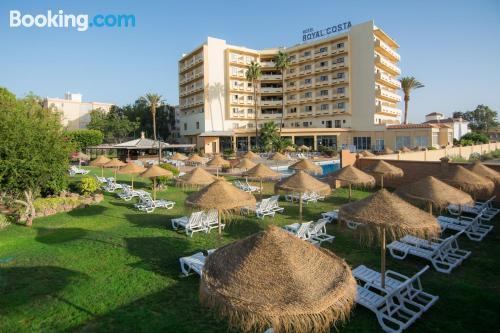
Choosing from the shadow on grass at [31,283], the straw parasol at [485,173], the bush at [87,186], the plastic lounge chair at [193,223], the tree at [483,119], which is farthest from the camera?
the tree at [483,119]

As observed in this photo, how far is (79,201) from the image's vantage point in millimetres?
16156

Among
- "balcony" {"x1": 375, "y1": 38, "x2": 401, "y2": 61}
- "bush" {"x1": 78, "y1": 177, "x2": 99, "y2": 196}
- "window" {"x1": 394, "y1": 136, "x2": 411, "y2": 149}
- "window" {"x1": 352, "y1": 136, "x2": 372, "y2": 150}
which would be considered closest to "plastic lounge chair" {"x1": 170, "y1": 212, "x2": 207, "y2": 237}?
"bush" {"x1": 78, "y1": 177, "x2": 99, "y2": 196}

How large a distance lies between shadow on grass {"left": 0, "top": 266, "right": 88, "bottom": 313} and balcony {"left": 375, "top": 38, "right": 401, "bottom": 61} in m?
59.3

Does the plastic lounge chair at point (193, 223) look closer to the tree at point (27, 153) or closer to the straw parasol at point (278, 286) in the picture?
the tree at point (27, 153)

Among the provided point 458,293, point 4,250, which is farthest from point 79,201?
point 458,293

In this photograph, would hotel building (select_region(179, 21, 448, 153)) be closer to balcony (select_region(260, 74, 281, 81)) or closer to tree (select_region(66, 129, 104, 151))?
balcony (select_region(260, 74, 281, 81))

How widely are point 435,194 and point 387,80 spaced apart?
184 ft

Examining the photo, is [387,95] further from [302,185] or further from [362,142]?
[302,185]

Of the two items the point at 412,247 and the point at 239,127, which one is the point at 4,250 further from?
the point at 239,127

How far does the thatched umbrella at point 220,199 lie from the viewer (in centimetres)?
863

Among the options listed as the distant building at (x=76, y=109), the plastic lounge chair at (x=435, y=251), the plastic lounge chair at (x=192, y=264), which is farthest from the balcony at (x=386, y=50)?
the distant building at (x=76, y=109)

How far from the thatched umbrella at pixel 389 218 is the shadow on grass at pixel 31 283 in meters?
6.77

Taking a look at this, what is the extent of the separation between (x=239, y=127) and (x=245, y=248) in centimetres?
6340

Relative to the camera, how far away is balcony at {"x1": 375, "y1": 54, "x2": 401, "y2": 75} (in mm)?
55647
